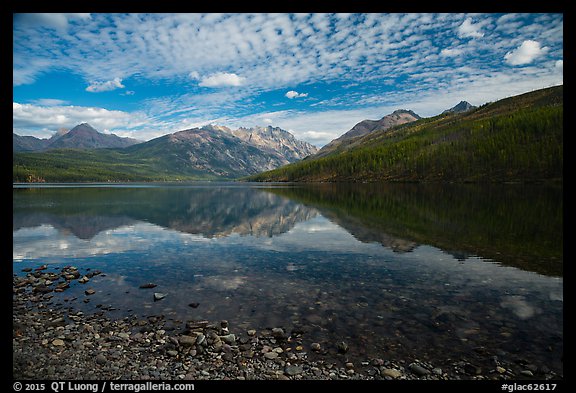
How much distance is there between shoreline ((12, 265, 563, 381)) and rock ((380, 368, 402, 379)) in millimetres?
37

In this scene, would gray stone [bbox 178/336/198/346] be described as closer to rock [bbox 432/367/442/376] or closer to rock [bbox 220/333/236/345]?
rock [bbox 220/333/236/345]

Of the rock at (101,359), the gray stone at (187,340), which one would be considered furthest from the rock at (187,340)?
the rock at (101,359)

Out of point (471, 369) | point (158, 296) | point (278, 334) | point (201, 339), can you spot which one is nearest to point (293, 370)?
point (278, 334)

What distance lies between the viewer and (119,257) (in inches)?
1234

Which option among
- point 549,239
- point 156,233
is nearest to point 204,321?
point 156,233

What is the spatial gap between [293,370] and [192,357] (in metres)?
4.38

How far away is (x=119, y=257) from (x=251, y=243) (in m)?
15.1

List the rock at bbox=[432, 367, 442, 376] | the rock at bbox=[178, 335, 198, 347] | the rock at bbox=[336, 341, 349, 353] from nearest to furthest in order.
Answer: the rock at bbox=[432, 367, 442, 376]
the rock at bbox=[336, 341, 349, 353]
the rock at bbox=[178, 335, 198, 347]

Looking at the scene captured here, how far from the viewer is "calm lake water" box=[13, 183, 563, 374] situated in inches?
576

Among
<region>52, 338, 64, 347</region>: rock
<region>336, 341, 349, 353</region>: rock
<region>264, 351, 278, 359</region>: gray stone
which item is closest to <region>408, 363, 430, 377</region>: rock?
<region>336, 341, 349, 353</region>: rock

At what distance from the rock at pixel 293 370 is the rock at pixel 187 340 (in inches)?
184

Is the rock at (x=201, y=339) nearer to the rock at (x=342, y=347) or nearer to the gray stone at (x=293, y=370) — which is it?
the gray stone at (x=293, y=370)

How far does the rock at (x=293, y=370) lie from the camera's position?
37.2ft

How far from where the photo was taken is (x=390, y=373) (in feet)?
37.2
